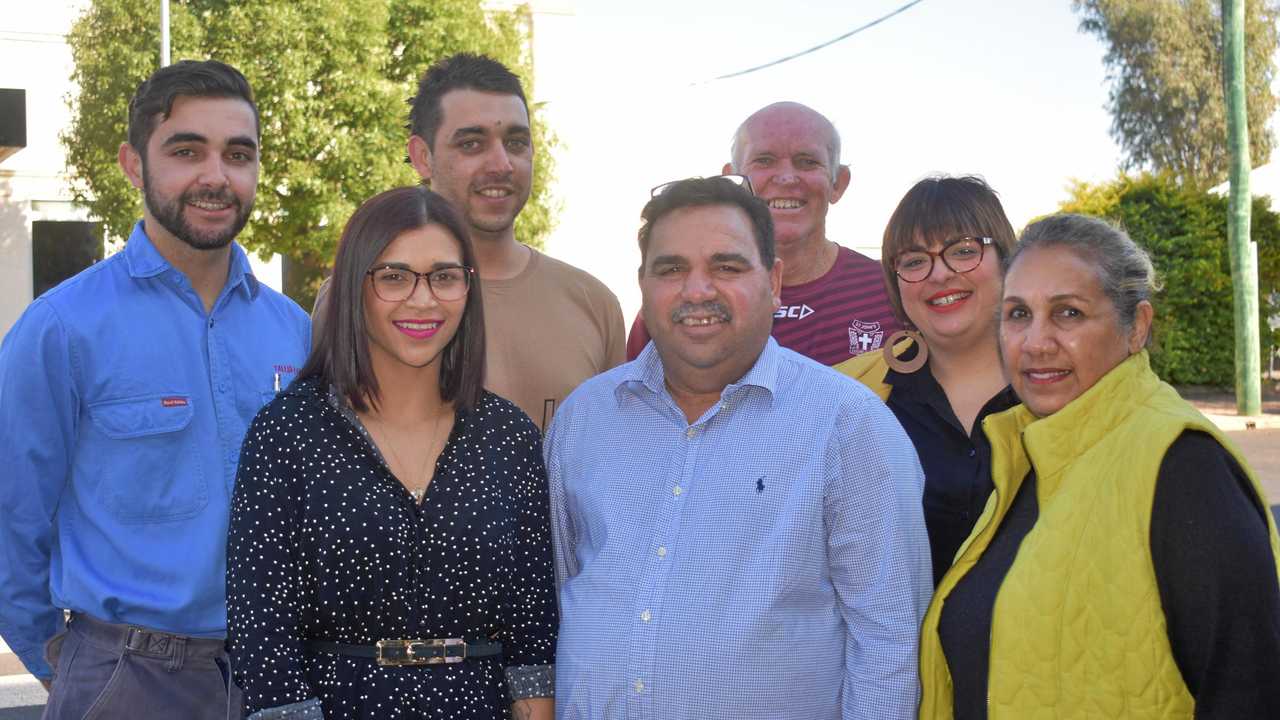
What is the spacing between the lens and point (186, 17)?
16.2m

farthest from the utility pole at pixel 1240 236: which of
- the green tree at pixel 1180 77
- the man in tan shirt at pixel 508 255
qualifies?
the green tree at pixel 1180 77

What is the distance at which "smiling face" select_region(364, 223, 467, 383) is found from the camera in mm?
2826

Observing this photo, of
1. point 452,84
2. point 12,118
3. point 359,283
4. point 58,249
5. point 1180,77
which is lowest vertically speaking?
point 359,283

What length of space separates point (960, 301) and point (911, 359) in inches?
9.1

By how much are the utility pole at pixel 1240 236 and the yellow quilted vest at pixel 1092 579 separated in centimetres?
1629

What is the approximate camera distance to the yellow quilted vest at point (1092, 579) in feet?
7.41

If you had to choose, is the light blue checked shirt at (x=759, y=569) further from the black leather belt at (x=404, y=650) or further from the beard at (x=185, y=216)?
the beard at (x=185, y=216)

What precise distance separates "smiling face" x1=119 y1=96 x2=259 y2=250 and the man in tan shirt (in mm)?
893

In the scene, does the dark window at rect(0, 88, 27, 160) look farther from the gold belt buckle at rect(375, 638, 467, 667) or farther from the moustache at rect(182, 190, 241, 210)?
the gold belt buckle at rect(375, 638, 467, 667)

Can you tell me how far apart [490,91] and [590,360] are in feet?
3.38

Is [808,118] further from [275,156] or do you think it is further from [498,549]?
[275,156]

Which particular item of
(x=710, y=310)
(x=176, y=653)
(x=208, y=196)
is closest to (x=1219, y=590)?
(x=710, y=310)

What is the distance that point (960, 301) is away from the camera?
3.37 metres

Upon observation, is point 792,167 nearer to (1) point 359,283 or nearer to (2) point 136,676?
(1) point 359,283
